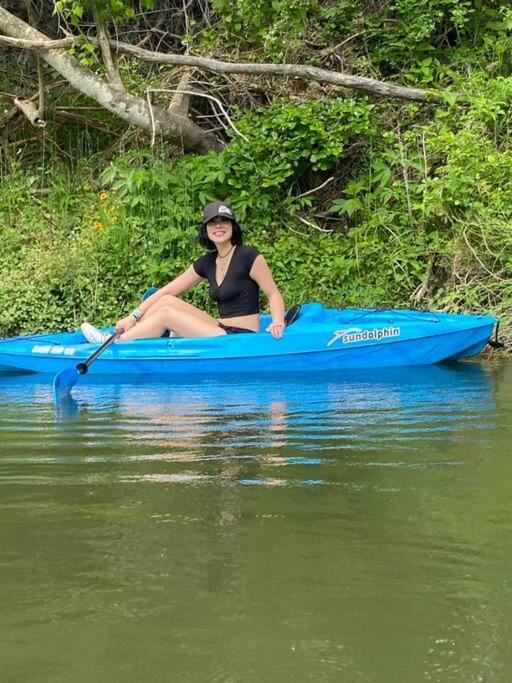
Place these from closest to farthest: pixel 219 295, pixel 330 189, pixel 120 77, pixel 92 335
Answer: pixel 219 295
pixel 92 335
pixel 120 77
pixel 330 189

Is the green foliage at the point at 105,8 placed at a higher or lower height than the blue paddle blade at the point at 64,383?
higher

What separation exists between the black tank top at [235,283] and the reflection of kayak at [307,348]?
0.25 meters

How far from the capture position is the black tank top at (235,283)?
7.42 meters

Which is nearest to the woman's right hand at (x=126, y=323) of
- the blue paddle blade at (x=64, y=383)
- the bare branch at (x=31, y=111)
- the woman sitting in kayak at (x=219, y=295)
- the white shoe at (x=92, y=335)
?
the woman sitting in kayak at (x=219, y=295)

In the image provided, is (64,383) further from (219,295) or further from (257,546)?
(257,546)

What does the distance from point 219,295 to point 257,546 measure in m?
4.45

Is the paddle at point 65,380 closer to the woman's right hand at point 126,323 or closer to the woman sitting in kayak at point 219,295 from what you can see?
the woman's right hand at point 126,323

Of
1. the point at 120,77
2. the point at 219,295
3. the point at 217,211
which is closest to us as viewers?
the point at 217,211

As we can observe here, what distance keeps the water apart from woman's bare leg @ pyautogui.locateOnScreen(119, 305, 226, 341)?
1871 millimetres

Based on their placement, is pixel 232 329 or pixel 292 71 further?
pixel 292 71

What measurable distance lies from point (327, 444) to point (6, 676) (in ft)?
8.95

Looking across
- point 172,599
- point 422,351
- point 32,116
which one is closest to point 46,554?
point 172,599

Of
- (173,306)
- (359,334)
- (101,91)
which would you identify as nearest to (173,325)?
(173,306)

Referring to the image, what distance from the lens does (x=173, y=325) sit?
25.4ft
